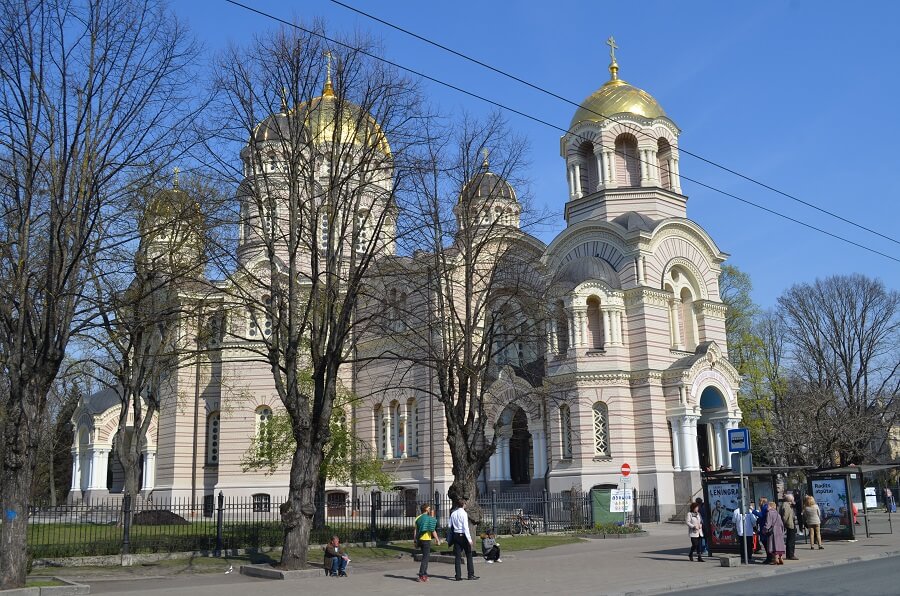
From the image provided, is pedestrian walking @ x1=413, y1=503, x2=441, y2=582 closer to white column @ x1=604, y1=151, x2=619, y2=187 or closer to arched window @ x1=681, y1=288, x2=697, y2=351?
arched window @ x1=681, y1=288, x2=697, y2=351

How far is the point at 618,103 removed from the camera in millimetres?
37156

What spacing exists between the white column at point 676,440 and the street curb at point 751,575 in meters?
12.6

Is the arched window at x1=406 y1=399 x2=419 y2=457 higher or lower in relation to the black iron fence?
higher

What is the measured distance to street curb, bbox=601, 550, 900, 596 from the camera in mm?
14102

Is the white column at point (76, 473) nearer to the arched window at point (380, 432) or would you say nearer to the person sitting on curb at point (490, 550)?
the arched window at point (380, 432)

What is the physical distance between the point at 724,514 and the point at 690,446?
41.9 ft

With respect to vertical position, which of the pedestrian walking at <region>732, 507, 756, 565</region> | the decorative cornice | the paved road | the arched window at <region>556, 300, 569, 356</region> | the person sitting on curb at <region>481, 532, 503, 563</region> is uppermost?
the decorative cornice

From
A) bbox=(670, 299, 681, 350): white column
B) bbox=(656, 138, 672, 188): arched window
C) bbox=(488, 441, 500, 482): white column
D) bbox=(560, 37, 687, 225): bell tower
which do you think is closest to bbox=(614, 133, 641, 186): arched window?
bbox=(560, 37, 687, 225): bell tower

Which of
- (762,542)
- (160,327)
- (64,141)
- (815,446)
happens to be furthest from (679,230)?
(64,141)

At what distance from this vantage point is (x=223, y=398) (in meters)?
37.4

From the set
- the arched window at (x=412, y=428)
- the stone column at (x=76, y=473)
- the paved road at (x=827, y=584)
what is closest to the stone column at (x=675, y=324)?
the arched window at (x=412, y=428)

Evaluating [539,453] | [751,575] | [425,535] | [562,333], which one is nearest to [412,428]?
[539,453]

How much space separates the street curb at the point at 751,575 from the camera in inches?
555

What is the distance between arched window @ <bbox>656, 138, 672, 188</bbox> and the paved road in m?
23.4
